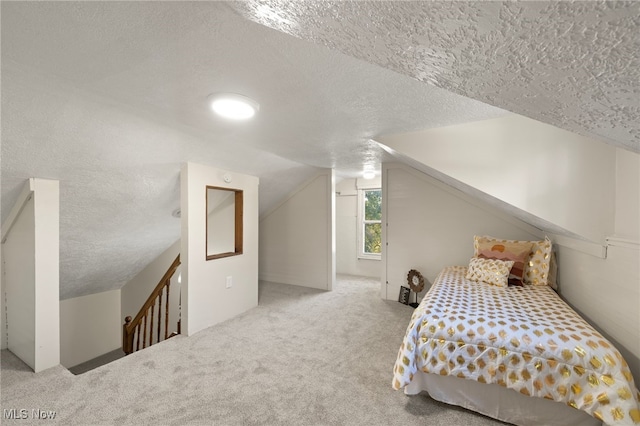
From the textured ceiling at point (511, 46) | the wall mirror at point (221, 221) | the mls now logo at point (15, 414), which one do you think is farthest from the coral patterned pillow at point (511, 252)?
the mls now logo at point (15, 414)

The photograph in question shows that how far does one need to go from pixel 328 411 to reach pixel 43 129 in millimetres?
2503

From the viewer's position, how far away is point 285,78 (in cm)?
140

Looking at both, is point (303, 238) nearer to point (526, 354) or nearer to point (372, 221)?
point (372, 221)

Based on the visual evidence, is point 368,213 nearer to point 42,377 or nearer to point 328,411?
point 328,411

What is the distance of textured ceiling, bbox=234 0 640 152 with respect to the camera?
1.39 feet

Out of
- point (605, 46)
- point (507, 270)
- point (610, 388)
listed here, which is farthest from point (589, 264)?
point (605, 46)

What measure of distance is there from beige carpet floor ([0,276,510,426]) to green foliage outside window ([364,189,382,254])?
8.10 ft

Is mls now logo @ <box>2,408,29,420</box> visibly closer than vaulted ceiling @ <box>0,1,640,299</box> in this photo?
No

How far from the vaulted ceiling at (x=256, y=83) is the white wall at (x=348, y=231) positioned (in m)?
2.29

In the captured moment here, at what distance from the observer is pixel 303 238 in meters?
4.54

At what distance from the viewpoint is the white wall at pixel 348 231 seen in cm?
531

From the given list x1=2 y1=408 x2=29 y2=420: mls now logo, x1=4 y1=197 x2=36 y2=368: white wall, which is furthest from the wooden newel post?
x1=2 y1=408 x2=29 y2=420: mls now logo

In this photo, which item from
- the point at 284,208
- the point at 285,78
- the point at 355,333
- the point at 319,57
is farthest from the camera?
the point at 284,208

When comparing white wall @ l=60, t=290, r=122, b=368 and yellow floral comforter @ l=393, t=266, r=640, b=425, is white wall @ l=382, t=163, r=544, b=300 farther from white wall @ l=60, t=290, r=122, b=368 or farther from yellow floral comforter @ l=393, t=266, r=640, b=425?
white wall @ l=60, t=290, r=122, b=368
